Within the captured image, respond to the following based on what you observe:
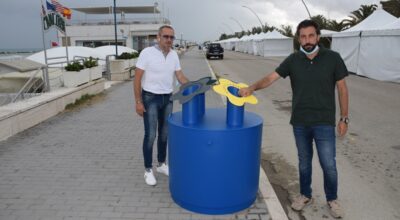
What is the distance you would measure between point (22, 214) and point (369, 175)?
4094mm

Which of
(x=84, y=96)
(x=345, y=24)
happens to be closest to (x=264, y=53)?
(x=345, y=24)

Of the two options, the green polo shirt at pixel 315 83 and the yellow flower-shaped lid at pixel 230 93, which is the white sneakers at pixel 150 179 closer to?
the yellow flower-shaped lid at pixel 230 93

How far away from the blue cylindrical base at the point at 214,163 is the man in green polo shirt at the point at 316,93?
43 centimetres

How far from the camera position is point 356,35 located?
18.3 meters

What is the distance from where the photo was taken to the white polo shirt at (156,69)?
387cm

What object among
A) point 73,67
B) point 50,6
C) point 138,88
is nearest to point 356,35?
point 73,67

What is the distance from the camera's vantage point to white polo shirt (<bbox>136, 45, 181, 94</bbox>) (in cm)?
387

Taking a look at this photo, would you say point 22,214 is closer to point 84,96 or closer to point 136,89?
point 136,89

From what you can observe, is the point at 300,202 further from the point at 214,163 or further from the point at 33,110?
the point at 33,110

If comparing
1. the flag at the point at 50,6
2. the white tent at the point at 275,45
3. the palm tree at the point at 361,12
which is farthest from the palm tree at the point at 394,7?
the flag at the point at 50,6

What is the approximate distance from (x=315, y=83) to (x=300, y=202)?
1.28 m

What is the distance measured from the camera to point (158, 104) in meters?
4.04

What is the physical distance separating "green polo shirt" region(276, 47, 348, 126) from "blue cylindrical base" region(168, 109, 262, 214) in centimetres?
46

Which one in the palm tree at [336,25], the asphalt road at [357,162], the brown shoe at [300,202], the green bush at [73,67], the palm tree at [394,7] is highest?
the palm tree at [394,7]
